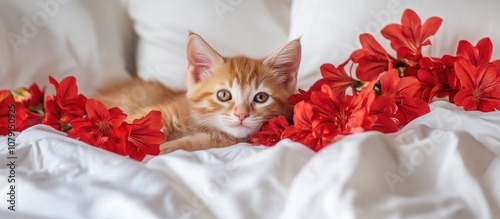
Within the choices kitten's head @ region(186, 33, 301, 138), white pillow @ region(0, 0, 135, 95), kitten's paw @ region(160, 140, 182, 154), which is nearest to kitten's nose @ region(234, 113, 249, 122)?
kitten's head @ region(186, 33, 301, 138)

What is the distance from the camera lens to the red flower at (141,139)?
40.1 inches

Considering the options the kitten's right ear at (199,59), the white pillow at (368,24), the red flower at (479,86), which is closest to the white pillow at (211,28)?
the white pillow at (368,24)

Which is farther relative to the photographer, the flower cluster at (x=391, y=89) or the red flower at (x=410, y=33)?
the red flower at (x=410, y=33)

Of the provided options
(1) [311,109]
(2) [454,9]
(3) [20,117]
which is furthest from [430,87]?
(3) [20,117]

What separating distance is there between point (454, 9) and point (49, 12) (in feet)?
3.63

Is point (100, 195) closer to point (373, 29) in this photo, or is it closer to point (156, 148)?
point (156, 148)

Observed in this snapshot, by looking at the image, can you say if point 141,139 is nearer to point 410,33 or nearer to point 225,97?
point 225,97

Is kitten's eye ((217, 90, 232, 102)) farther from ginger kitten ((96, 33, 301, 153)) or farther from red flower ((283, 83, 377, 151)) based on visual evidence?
red flower ((283, 83, 377, 151))

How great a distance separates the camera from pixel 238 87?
120cm

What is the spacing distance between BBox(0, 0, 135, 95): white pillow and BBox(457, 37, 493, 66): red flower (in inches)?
38.5

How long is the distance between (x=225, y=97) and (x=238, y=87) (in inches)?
1.5

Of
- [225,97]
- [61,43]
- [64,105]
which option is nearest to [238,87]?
[225,97]

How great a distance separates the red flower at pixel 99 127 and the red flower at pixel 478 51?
0.76 meters

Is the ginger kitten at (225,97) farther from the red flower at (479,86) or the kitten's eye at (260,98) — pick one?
the red flower at (479,86)
